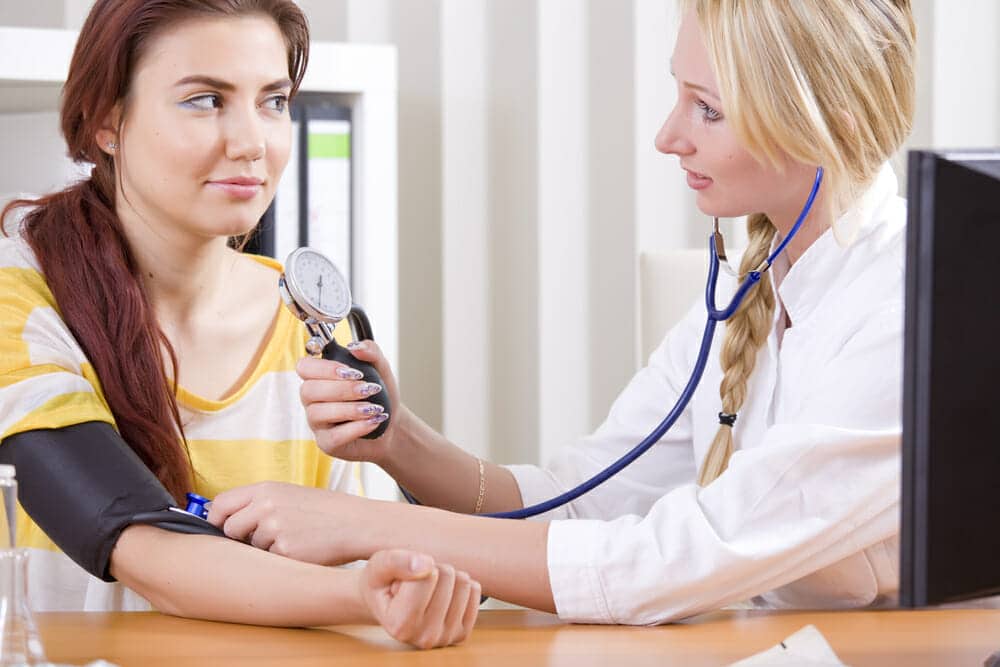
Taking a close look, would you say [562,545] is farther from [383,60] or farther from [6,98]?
[6,98]

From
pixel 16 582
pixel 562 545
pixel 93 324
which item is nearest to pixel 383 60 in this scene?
pixel 93 324

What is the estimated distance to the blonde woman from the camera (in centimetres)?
110

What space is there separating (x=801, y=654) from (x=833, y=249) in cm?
46

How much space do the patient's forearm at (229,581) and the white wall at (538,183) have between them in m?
1.28

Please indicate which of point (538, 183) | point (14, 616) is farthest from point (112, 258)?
point (538, 183)

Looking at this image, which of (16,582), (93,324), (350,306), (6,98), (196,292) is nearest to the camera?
(16,582)

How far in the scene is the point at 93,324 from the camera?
138 centimetres

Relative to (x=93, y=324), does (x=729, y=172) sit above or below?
above

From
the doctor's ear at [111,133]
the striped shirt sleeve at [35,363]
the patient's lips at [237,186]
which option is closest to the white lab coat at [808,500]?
the striped shirt sleeve at [35,363]

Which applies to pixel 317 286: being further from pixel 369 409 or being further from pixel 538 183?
pixel 538 183

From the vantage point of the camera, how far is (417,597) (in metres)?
0.98

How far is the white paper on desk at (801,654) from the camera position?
928mm

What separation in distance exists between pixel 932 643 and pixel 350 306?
0.62 metres

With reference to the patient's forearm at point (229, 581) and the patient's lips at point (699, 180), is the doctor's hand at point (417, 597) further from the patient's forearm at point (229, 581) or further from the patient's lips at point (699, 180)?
the patient's lips at point (699, 180)
